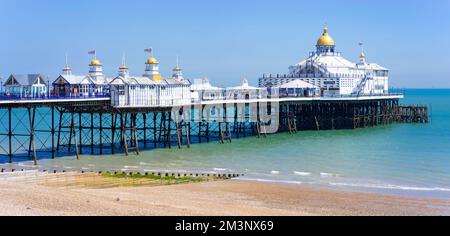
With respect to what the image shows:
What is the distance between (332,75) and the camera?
237 ft

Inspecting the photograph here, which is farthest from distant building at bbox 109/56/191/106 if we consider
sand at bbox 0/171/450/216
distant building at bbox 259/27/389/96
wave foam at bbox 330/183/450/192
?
distant building at bbox 259/27/389/96

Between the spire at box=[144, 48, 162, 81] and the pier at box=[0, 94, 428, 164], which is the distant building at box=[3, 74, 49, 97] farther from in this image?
the spire at box=[144, 48, 162, 81]

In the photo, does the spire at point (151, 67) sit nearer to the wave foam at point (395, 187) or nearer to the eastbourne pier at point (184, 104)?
the eastbourne pier at point (184, 104)

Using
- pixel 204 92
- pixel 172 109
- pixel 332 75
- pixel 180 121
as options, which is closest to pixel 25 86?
pixel 172 109

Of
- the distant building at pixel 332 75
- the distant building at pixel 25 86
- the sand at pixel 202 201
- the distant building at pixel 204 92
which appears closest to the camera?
the sand at pixel 202 201

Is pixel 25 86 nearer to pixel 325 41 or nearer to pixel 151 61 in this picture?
pixel 151 61

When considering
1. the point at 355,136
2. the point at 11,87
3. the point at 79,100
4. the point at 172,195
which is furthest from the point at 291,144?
the point at 172,195

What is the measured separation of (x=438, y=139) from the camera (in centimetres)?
5784

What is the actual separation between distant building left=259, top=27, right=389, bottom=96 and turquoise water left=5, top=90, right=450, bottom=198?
601 inches

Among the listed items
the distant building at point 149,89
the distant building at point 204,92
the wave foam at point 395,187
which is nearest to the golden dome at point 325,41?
the distant building at point 204,92

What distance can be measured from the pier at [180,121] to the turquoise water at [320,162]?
87.1 inches

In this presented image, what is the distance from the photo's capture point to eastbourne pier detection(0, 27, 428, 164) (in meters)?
40.9

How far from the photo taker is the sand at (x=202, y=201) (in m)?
21.6
